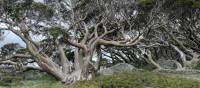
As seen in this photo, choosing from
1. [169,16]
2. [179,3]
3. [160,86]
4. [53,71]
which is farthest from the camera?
[169,16]

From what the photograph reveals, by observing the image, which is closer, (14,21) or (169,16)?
(14,21)

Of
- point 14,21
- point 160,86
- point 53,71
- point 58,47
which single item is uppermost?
point 14,21

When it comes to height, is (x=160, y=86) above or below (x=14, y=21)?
below

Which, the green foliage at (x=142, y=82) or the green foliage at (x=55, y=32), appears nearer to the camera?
the green foliage at (x=142, y=82)

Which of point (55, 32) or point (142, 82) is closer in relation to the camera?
point (142, 82)

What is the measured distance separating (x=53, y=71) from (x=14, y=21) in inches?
165

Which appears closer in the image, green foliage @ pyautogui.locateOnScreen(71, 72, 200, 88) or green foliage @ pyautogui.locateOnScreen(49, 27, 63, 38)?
green foliage @ pyautogui.locateOnScreen(71, 72, 200, 88)

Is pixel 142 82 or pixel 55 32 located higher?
pixel 55 32

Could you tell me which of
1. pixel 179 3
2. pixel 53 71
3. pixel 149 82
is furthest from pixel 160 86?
A: pixel 179 3

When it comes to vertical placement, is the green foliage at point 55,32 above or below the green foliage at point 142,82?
above

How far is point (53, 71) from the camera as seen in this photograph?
2469cm

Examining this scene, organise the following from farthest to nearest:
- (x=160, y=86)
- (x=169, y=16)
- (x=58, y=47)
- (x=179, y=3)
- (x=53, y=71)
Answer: (x=169, y=16) < (x=179, y=3) < (x=58, y=47) < (x=53, y=71) < (x=160, y=86)

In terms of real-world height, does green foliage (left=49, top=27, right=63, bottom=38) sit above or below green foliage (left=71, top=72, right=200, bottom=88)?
above

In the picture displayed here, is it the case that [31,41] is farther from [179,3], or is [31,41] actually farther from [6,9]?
[179,3]
